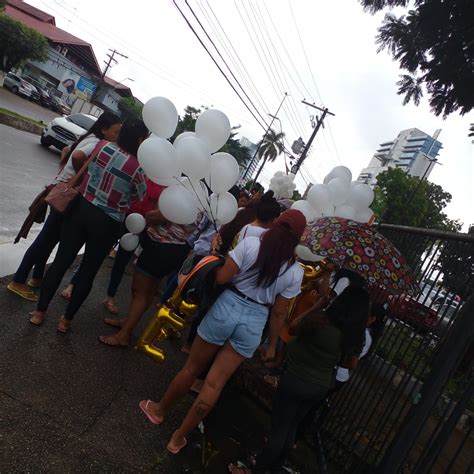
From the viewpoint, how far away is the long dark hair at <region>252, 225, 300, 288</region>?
8.05ft

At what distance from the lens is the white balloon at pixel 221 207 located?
3217mm

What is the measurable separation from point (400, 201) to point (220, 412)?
76.4ft

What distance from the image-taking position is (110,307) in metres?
4.06

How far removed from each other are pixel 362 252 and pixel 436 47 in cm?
289

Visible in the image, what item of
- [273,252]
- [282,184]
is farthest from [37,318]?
[282,184]

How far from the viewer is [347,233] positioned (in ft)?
9.64

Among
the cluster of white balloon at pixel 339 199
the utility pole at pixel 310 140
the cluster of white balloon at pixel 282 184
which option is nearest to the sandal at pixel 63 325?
the cluster of white balloon at pixel 339 199

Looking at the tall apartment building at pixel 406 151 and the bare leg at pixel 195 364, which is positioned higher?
the tall apartment building at pixel 406 151

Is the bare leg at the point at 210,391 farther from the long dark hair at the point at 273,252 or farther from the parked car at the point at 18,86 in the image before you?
the parked car at the point at 18,86

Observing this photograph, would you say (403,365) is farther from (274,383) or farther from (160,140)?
(160,140)

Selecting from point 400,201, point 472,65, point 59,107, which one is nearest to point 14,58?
point 59,107

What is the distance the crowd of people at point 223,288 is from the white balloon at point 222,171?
1.15 feet

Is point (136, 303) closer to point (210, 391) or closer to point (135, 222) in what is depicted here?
point (135, 222)

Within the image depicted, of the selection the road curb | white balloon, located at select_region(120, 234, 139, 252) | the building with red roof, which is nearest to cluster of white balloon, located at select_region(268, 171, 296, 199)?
white balloon, located at select_region(120, 234, 139, 252)
